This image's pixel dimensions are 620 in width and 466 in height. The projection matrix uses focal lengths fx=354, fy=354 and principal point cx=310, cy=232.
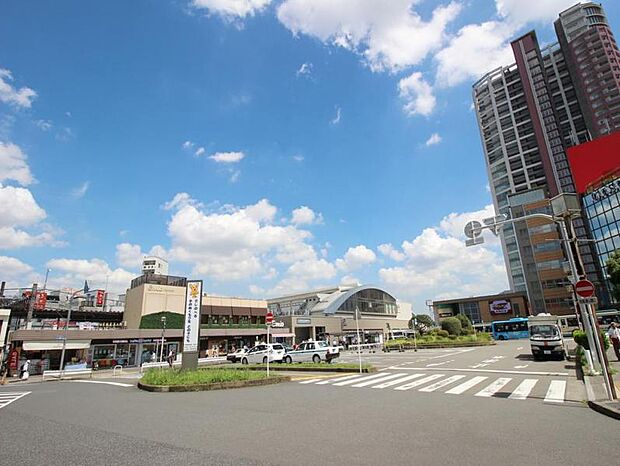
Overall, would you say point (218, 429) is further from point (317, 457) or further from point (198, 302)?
point (198, 302)

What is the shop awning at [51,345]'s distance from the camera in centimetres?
2983

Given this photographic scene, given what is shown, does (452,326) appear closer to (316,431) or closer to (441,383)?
(441,383)

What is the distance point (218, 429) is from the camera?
→ 6.94 metres

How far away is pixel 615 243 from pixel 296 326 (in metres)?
55.0

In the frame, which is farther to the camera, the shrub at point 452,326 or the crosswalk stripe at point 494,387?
the shrub at point 452,326

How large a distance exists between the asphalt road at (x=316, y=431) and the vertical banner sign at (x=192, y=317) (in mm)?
7207

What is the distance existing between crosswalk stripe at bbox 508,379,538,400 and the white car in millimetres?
18489

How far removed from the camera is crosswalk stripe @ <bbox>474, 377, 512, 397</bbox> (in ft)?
34.6

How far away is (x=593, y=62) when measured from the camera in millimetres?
93312

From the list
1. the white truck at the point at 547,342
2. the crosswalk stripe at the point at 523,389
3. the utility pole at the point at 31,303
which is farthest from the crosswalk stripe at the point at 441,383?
the utility pole at the point at 31,303

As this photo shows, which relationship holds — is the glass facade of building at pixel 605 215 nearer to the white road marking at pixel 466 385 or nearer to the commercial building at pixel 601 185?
the commercial building at pixel 601 185

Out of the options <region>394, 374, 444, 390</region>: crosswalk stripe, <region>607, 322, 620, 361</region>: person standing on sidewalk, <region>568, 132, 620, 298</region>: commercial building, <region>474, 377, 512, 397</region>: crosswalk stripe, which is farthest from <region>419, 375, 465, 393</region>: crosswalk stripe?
<region>568, 132, 620, 298</region>: commercial building

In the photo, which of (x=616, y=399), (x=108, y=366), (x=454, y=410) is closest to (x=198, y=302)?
(x=454, y=410)

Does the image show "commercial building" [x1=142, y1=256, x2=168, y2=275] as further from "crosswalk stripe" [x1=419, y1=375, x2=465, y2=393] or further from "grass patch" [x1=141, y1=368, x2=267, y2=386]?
"crosswalk stripe" [x1=419, y1=375, x2=465, y2=393]
